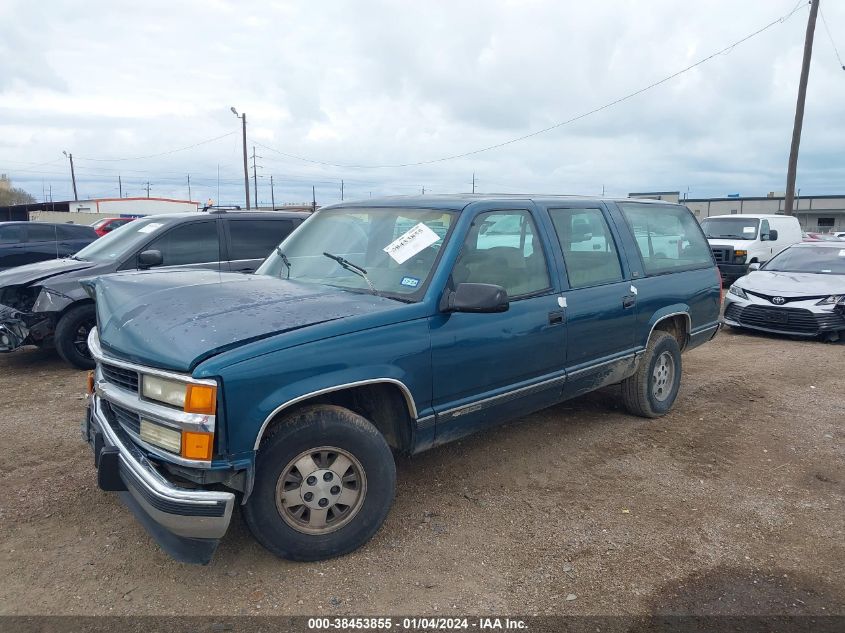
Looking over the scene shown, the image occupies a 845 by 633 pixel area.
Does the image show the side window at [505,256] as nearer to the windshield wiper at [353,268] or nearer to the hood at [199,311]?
the windshield wiper at [353,268]

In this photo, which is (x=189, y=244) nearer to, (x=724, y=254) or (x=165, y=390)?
(x=165, y=390)

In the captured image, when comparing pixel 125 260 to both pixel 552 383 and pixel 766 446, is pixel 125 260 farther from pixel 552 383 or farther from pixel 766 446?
→ pixel 766 446

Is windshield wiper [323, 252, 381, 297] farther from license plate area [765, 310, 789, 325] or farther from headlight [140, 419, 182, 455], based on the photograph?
license plate area [765, 310, 789, 325]

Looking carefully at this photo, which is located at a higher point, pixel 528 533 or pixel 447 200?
pixel 447 200

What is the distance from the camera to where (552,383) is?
4219 millimetres

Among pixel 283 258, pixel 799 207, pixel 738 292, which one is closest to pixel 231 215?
pixel 283 258

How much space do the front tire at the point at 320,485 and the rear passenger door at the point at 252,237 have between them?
186 inches

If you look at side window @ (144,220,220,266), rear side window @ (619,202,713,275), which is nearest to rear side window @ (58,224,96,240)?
side window @ (144,220,220,266)

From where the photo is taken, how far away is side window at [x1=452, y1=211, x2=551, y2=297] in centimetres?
380

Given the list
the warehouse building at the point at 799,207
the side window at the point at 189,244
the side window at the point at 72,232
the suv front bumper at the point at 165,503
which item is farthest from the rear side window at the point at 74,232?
the warehouse building at the point at 799,207

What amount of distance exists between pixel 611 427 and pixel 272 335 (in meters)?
3.36

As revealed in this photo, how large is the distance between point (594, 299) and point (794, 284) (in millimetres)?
6248

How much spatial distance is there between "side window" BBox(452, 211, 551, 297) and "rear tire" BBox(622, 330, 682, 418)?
5.14 feet

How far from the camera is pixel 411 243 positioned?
12.4ft
